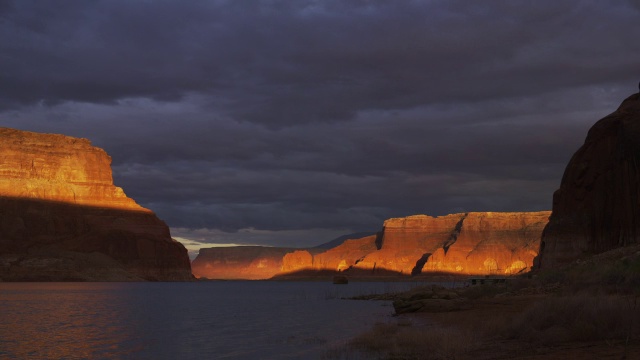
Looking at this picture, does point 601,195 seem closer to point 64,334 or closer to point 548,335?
point 548,335

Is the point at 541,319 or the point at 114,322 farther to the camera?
the point at 114,322

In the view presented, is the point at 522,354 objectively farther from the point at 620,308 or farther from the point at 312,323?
the point at 312,323

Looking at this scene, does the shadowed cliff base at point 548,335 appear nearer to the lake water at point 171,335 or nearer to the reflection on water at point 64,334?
the lake water at point 171,335

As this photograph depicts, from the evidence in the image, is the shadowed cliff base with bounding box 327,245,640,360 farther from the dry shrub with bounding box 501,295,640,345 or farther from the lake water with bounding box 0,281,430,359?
the lake water with bounding box 0,281,430,359

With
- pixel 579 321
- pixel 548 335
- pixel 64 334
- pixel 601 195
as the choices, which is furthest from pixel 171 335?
pixel 601 195

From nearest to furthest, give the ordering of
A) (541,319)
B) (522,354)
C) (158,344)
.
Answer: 1. (522,354)
2. (541,319)
3. (158,344)

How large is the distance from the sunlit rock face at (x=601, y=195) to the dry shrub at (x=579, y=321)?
39320 millimetres

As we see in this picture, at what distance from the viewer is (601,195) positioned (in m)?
63.9

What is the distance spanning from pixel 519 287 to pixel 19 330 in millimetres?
31760

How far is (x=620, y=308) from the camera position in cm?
2012

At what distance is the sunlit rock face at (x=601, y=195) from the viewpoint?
198 ft

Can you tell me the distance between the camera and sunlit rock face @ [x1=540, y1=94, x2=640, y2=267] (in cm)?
6041

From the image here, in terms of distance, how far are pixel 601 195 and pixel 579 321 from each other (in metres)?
47.4

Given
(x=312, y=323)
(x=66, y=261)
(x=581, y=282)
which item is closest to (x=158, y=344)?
(x=312, y=323)
